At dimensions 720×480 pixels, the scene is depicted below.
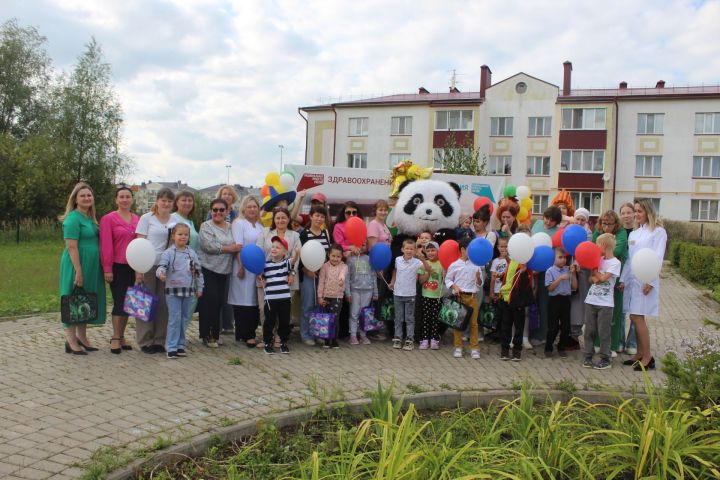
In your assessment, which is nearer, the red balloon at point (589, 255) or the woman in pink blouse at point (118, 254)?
the woman in pink blouse at point (118, 254)

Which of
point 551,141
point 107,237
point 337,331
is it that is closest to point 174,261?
point 107,237

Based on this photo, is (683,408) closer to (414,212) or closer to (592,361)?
(592,361)

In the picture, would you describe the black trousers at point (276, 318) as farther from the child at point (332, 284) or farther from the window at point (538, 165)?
the window at point (538, 165)

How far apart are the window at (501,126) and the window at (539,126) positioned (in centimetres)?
133

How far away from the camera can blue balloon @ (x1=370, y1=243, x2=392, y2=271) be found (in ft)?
24.0

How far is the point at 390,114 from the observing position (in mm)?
40188

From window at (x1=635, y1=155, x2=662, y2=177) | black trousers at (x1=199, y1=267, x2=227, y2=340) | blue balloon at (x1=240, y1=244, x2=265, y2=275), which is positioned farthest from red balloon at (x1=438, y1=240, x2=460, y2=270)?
window at (x1=635, y1=155, x2=662, y2=177)

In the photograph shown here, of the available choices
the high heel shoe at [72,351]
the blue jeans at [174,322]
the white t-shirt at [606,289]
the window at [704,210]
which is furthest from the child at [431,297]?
the window at [704,210]

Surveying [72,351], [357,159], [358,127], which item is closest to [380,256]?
[72,351]

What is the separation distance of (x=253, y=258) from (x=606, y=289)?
4.01m

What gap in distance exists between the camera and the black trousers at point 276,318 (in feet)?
22.1

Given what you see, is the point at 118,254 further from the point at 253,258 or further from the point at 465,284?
the point at 465,284

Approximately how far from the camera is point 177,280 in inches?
251

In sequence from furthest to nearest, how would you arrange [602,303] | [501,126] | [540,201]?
[501,126] → [540,201] → [602,303]
